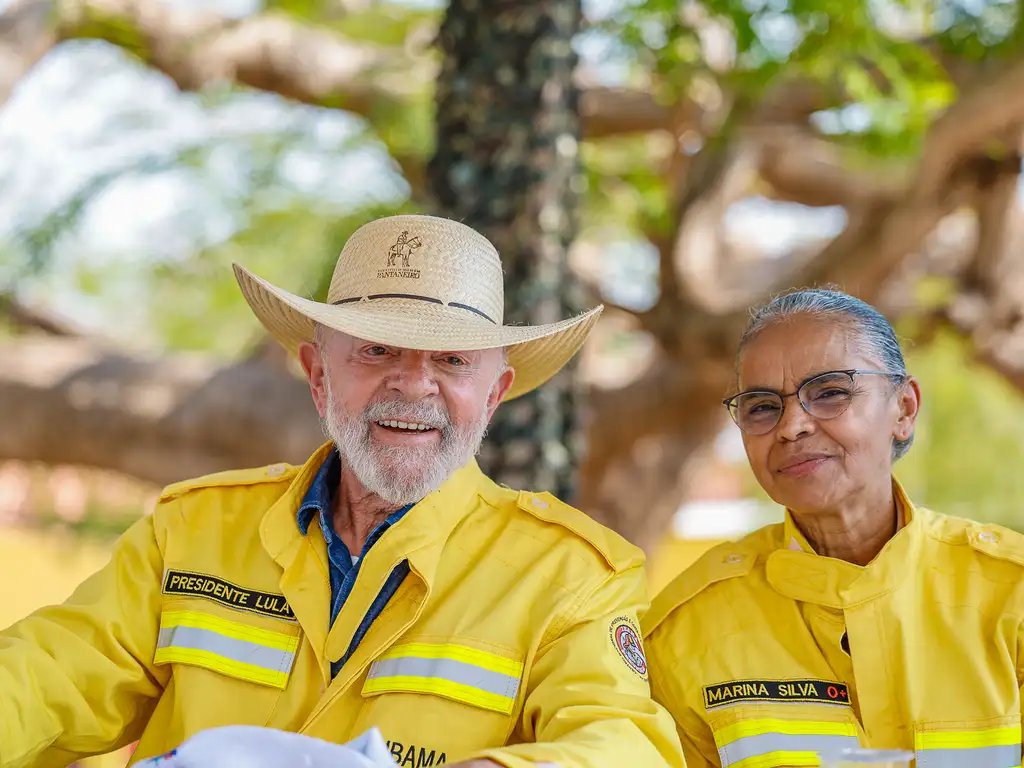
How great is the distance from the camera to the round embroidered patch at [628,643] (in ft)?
7.95

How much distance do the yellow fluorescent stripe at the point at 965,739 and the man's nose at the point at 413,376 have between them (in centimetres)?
120

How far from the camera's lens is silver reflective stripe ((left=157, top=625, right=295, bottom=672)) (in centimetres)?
250

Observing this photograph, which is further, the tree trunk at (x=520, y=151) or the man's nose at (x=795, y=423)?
the tree trunk at (x=520, y=151)

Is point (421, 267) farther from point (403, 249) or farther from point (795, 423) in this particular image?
point (795, 423)

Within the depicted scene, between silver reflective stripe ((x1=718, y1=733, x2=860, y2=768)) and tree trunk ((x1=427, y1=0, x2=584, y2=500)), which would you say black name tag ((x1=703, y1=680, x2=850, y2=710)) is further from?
tree trunk ((x1=427, y1=0, x2=584, y2=500))

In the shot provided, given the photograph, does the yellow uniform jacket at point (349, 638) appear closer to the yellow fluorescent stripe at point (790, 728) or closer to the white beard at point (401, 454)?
the white beard at point (401, 454)

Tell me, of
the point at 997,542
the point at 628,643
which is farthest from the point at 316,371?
the point at 997,542

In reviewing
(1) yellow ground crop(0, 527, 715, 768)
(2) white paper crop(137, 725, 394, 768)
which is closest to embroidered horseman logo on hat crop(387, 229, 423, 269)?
(2) white paper crop(137, 725, 394, 768)

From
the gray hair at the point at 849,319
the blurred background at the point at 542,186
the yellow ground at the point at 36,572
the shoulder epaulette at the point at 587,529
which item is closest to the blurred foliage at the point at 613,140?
the blurred background at the point at 542,186

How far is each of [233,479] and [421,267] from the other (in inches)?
25.6

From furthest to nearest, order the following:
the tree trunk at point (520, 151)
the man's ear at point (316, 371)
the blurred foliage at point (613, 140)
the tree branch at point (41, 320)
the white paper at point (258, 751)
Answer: the tree branch at point (41, 320) < the blurred foliage at point (613, 140) < the tree trunk at point (520, 151) < the man's ear at point (316, 371) < the white paper at point (258, 751)

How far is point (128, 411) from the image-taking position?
6586mm

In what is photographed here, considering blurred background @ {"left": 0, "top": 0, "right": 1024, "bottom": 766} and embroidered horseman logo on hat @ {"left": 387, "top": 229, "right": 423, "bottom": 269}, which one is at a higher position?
blurred background @ {"left": 0, "top": 0, "right": 1024, "bottom": 766}

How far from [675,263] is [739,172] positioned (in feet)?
2.72
